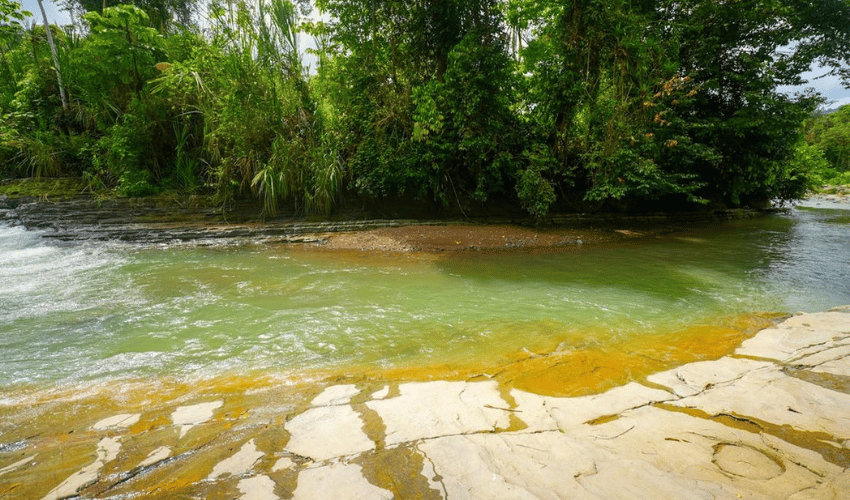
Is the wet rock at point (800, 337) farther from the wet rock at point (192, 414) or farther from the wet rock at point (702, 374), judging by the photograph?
the wet rock at point (192, 414)

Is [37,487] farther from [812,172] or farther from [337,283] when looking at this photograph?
[812,172]

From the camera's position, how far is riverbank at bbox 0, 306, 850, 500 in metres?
1.66

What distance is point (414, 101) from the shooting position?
29.5ft

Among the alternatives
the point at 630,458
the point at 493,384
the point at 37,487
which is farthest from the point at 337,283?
the point at 630,458

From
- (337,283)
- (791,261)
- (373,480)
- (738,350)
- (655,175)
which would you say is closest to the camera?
(373,480)

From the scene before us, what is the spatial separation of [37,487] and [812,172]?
1906 centimetres

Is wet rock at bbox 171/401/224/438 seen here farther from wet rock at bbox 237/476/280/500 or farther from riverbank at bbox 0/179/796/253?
riverbank at bbox 0/179/796/253

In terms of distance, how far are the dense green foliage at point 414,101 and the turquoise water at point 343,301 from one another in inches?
99.8

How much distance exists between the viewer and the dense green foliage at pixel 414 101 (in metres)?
8.91

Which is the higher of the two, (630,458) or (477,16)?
(477,16)

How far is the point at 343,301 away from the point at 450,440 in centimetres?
304

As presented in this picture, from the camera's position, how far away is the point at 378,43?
951 centimetres

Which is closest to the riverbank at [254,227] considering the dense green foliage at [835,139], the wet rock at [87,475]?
the wet rock at [87,475]

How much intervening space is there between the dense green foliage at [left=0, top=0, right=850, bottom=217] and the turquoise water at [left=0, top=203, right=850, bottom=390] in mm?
2536
